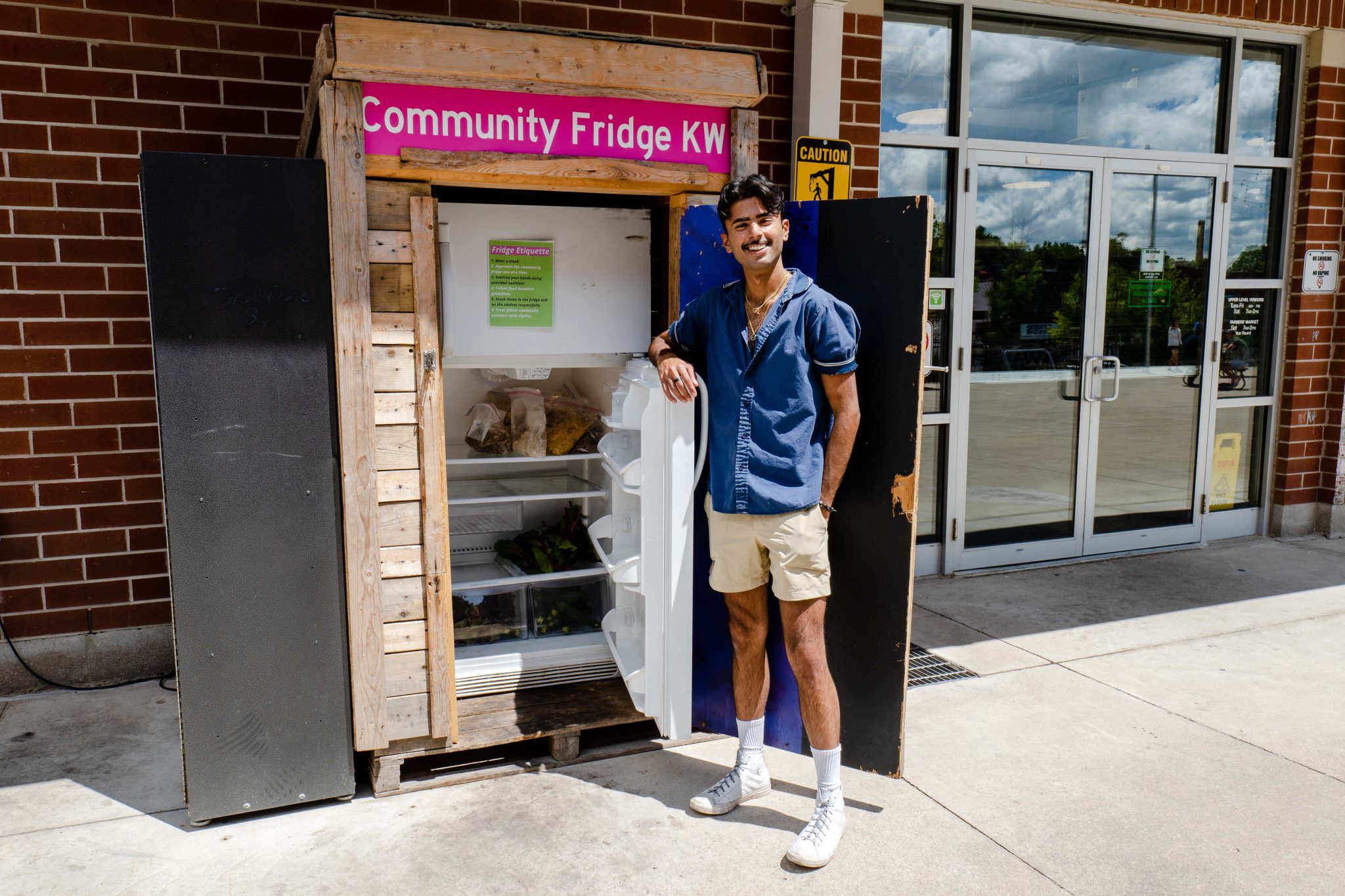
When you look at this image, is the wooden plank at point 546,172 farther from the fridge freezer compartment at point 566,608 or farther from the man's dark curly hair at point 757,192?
the fridge freezer compartment at point 566,608

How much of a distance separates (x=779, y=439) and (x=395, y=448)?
4.06 feet

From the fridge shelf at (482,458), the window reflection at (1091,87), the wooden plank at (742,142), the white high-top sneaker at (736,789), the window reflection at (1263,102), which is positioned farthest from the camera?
the window reflection at (1263,102)

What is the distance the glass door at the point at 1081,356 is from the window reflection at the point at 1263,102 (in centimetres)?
48

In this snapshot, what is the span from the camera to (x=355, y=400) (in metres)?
3.07

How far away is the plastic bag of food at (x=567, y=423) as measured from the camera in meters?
3.90

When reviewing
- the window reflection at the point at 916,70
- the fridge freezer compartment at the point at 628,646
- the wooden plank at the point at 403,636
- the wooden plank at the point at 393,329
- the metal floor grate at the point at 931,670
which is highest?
the window reflection at the point at 916,70

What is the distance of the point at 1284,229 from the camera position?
645 cm

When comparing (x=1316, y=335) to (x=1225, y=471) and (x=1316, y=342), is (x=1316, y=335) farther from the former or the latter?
(x=1225, y=471)

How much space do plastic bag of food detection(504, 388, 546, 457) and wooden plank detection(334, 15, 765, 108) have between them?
4.10ft

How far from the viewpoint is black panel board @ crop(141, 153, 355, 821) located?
290 cm

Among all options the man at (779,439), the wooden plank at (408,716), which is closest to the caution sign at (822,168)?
the man at (779,439)

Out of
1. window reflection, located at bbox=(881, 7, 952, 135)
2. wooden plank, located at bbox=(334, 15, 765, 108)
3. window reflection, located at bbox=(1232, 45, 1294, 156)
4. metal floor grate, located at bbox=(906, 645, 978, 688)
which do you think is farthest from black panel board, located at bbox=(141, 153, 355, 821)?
window reflection, located at bbox=(1232, 45, 1294, 156)

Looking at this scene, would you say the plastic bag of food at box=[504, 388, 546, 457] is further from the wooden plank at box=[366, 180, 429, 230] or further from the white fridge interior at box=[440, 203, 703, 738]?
the wooden plank at box=[366, 180, 429, 230]

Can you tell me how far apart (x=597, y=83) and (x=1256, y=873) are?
3128 mm
